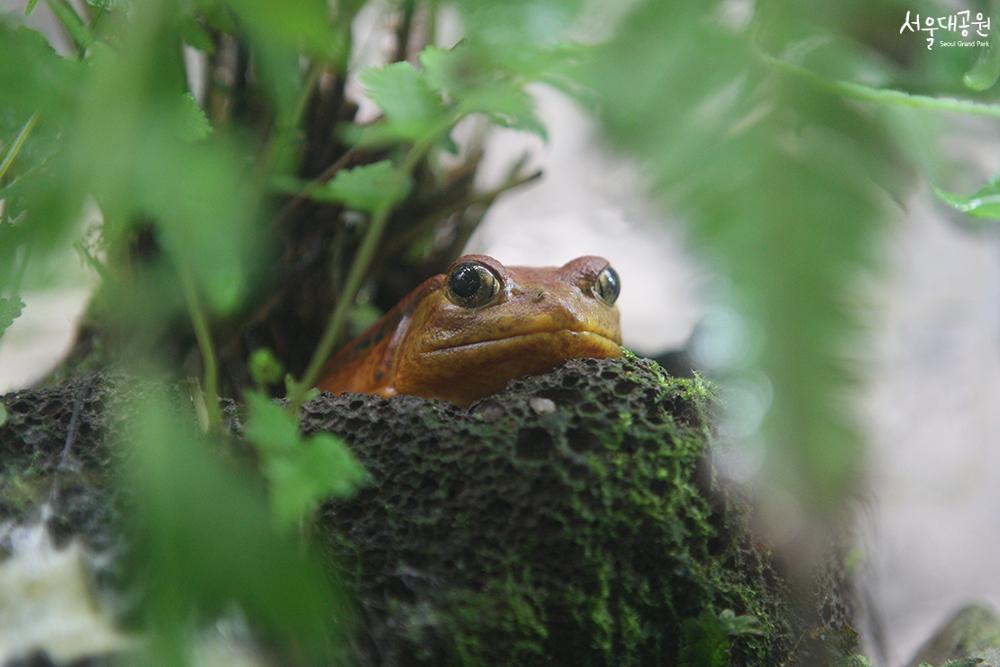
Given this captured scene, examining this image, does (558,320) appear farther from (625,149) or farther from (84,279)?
(625,149)

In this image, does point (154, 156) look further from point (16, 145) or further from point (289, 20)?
point (16, 145)

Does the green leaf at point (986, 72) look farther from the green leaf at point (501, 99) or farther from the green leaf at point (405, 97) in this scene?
the green leaf at point (405, 97)

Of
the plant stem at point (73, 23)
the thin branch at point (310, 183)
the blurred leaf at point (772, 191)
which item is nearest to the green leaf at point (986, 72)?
the blurred leaf at point (772, 191)

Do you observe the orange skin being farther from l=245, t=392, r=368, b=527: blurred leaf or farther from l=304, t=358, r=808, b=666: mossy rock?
l=245, t=392, r=368, b=527: blurred leaf

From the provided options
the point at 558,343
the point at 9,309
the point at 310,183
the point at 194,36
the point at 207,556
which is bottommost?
the point at 558,343

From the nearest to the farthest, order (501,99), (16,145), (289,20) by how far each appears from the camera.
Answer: (289,20) < (501,99) < (16,145)

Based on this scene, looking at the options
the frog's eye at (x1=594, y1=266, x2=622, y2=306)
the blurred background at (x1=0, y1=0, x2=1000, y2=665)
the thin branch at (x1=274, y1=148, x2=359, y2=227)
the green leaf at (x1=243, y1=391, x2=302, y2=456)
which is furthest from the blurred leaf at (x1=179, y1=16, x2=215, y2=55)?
the frog's eye at (x1=594, y1=266, x2=622, y2=306)

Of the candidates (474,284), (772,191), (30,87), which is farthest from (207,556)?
(474,284)
